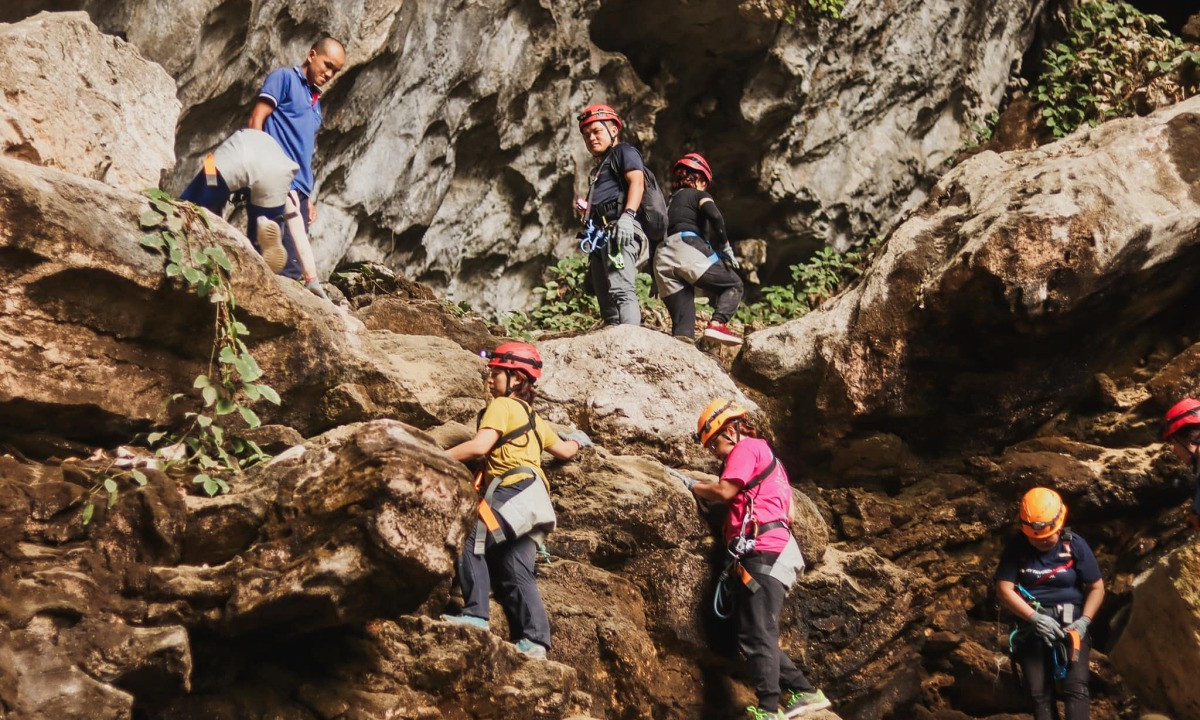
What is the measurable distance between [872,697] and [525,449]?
12.0 ft

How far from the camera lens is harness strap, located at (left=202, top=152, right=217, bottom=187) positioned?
7523mm

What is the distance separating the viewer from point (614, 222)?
31.6 feet

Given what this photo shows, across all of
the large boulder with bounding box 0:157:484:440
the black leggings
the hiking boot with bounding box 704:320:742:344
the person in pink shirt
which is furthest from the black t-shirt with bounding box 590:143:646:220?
the black leggings

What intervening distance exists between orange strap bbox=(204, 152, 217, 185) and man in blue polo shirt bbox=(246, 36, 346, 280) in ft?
2.95

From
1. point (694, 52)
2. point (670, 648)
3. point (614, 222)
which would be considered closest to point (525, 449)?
point (670, 648)

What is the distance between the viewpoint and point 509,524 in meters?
6.62

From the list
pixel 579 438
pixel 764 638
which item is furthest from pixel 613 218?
pixel 764 638

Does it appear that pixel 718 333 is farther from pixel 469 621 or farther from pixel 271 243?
pixel 469 621

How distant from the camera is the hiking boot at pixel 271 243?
7848 mm

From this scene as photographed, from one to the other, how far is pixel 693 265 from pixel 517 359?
124 inches

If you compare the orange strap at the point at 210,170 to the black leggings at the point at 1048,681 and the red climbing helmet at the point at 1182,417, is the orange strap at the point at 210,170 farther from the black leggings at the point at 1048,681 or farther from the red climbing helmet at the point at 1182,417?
the red climbing helmet at the point at 1182,417

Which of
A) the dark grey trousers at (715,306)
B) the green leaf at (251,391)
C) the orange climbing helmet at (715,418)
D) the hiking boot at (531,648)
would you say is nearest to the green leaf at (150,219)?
the green leaf at (251,391)

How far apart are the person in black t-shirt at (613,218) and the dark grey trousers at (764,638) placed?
2.98 meters

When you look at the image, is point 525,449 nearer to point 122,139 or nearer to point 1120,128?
point 122,139
